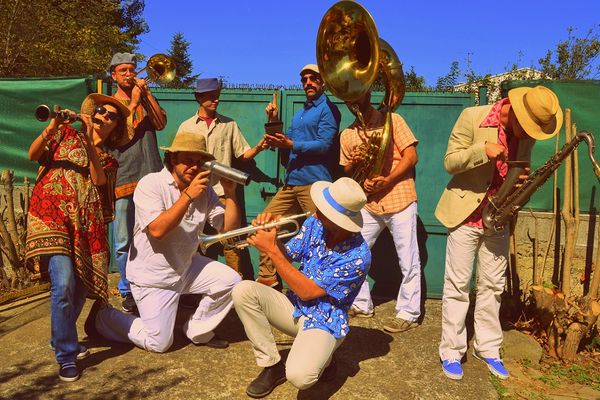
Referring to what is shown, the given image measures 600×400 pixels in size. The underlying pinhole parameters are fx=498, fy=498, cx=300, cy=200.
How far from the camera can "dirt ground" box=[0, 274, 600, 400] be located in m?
3.12

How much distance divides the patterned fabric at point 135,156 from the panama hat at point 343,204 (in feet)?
6.96

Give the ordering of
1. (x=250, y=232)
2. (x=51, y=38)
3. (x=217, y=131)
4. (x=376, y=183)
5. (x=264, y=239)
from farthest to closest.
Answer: (x=51, y=38), (x=217, y=131), (x=376, y=183), (x=250, y=232), (x=264, y=239)

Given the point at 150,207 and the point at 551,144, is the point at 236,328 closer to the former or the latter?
the point at 150,207

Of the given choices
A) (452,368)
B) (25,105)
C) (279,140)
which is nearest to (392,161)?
(279,140)

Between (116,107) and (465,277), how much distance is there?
9.36ft

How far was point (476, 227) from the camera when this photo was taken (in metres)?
3.49

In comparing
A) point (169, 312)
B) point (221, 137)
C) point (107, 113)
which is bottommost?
point (169, 312)

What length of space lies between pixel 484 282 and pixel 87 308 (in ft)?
11.3

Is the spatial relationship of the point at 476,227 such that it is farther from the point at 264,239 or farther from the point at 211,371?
the point at 211,371

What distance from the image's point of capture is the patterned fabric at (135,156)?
14.4ft

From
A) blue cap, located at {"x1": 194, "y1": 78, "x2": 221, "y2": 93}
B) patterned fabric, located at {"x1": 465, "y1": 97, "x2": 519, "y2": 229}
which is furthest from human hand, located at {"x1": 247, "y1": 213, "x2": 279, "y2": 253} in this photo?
blue cap, located at {"x1": 194, "y1": 78, "x2": 221, "y2": 93}

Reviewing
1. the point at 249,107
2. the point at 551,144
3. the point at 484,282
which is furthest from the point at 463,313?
the point at 249,107

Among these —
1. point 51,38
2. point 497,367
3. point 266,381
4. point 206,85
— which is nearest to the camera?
point 266,381

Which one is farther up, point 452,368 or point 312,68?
point 312,68
